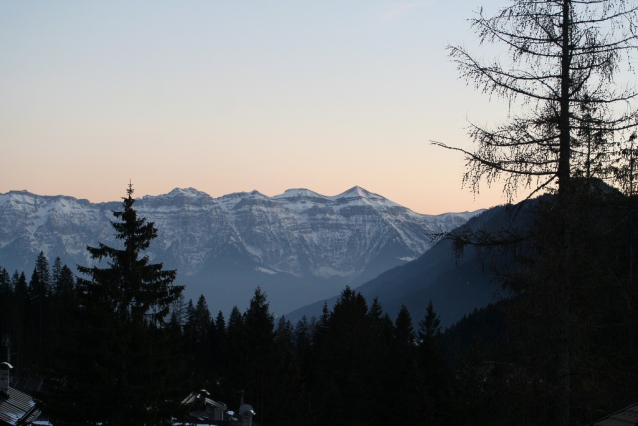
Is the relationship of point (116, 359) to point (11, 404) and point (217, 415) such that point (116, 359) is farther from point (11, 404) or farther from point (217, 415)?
point (217, 415)

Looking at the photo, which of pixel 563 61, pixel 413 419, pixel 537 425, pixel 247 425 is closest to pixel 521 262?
pixel 537 425

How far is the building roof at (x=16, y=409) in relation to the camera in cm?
2373

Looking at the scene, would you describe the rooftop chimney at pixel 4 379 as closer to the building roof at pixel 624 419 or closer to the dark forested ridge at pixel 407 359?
the dark forested ridge at pixel 407 359

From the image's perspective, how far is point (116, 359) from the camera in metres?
19.8

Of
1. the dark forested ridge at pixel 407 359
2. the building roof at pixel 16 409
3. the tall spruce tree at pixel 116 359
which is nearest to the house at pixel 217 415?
the dark forested ridge at pixel 407 359

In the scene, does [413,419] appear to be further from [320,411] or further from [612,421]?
[612,421]

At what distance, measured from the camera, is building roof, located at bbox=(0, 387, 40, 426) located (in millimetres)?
23734

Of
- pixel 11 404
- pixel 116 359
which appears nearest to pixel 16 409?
pixel 11 404

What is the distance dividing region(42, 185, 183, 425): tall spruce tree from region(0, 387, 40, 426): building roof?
149 inches

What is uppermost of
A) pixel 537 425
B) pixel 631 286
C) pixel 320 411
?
pixel 631 286

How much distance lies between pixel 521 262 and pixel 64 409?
1382cm

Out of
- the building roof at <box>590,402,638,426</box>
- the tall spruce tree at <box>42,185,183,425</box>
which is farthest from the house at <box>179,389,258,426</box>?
the building roof at <box>590,402,638,426</box>

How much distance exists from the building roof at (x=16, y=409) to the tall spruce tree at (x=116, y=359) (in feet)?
12.4

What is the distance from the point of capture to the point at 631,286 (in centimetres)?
1140
